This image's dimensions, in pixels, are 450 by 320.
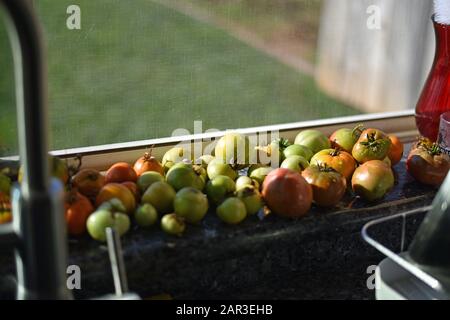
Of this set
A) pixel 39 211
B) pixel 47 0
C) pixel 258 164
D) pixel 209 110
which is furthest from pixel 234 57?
pixel 39 211

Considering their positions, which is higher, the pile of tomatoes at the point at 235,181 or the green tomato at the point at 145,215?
the pile of tomatoes at the point at 235,181

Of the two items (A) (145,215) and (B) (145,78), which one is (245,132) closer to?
(B) (145,78)

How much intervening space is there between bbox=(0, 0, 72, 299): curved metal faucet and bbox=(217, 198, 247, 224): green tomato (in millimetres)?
346

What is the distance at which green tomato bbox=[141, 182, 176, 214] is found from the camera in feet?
3.31

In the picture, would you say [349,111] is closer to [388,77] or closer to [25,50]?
[388,77]

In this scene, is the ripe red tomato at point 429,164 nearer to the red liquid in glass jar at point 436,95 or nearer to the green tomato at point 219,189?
the red liquid in glass jar at point 436,95

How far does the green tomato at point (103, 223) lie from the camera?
0.94 m

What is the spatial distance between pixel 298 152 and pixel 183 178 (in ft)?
0.72

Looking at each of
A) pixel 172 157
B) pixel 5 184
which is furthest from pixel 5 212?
pixel 172 157

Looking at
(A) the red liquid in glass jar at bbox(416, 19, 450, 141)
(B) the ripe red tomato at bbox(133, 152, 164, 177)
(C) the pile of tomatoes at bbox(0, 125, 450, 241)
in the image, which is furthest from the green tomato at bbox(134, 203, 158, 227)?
(A) the red liquid in glass jar at bbox(416, 19, 450, 141)

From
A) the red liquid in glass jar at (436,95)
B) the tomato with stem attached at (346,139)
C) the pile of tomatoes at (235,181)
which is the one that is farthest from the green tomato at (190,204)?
the red liquid in glass jar at (436,95)

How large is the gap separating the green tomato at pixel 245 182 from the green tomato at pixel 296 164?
2.9 inches

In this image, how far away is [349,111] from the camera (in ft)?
4.70

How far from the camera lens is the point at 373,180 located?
1094mm
